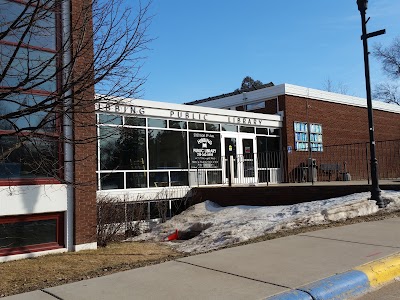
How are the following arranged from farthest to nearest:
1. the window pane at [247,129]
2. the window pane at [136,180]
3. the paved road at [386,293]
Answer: the window pane at [247,129] < the window pane at [136,180] < the paved road at [386,293]

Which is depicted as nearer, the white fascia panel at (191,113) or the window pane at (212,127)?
the white fascia panel at (191,113)

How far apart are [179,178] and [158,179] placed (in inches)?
40.3

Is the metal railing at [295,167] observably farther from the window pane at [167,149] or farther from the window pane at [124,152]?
the window pane at [124,152]

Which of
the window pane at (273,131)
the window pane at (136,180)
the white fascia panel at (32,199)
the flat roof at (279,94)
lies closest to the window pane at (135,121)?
the window pane at (136,180)

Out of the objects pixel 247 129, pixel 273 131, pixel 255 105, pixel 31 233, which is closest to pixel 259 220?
pixel 31 233

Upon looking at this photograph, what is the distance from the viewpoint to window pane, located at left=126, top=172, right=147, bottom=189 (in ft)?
49.6

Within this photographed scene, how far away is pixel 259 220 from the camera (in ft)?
37.1

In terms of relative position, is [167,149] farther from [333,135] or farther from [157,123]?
[333,135]

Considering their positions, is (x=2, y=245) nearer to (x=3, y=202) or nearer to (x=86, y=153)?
(x=3, y=202)

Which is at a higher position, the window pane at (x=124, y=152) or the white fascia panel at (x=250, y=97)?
the white fascia panel at (x=250, y=97)

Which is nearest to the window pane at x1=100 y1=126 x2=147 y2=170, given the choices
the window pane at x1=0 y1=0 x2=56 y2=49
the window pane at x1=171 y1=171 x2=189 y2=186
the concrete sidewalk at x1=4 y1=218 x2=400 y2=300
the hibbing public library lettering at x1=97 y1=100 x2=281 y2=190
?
the hibbing public library lettering at x1=97 y1=100 x2=281 y2=190

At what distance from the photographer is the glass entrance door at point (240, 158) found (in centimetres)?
1834

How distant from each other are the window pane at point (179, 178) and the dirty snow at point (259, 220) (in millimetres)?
2860

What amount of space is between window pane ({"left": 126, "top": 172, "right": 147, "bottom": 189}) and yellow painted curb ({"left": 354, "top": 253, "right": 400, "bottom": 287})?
10442mm
